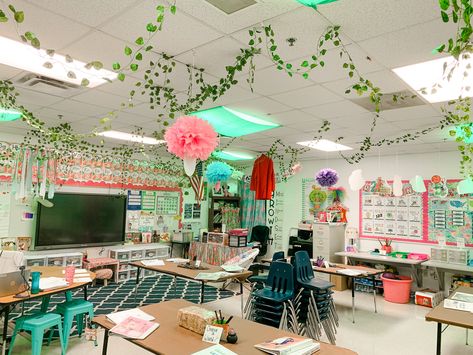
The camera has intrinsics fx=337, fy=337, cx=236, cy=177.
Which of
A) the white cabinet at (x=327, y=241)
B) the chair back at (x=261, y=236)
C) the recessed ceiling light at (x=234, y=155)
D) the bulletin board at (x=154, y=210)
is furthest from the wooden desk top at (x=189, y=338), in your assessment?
the chair back at (x=261, y=236)

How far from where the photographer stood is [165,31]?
7.69 feet

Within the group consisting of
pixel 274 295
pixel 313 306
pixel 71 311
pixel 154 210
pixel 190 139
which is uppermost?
pixel 190 139

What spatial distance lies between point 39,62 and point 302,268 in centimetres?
353

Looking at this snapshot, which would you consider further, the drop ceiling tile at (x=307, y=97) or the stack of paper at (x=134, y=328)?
the drop ceiling tile at (x=307, y=97)

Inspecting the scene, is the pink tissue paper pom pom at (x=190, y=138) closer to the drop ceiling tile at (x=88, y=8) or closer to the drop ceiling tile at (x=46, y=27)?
the drop ceiling tile at (x=88, y=8)

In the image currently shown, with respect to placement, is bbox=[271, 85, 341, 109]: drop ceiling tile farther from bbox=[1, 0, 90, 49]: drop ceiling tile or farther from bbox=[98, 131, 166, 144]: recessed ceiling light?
bbox=[98, 131, 166, 144]: recessed ceiling light

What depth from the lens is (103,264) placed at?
6445 mm

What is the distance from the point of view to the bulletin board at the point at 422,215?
620 centimetres

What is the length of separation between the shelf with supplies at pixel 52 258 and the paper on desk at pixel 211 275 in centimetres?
310

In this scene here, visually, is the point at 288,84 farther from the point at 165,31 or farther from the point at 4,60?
the point at 4,60

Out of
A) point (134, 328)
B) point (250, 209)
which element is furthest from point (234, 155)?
point (134, 328)

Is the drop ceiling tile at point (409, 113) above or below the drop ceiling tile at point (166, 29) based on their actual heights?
above

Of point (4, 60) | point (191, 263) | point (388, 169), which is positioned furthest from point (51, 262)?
point (388, 169)

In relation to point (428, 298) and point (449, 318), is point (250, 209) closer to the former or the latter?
point (428, 298)
